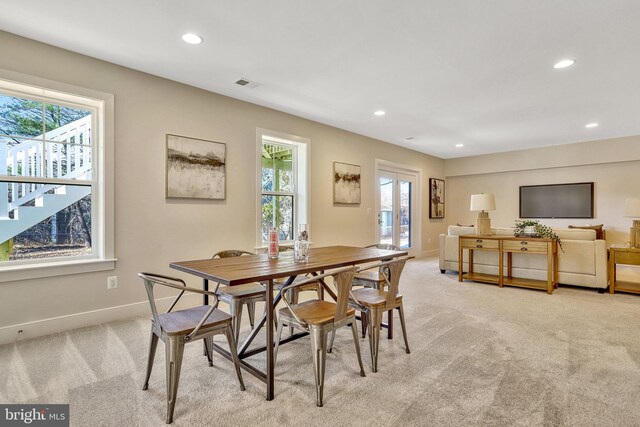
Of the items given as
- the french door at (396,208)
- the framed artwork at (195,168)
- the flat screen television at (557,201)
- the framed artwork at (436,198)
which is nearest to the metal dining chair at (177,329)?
the framed artwork at (195,168)

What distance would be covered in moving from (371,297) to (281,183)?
2746mm

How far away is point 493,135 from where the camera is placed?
19.5 ft

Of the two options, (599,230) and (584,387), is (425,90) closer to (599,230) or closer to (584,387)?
(584,387)

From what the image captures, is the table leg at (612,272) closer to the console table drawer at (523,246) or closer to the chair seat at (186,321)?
the console table drawer at (523,246)

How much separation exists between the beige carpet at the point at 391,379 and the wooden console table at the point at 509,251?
3.96 ft

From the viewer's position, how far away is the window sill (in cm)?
265

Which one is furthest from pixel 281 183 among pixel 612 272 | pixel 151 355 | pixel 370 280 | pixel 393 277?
pixel 612 272

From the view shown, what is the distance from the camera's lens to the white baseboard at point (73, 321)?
2.66m

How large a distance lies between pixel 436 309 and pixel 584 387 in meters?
1.63

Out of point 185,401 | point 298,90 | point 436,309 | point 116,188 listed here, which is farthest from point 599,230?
point 116,188

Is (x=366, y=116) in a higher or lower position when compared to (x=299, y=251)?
higher

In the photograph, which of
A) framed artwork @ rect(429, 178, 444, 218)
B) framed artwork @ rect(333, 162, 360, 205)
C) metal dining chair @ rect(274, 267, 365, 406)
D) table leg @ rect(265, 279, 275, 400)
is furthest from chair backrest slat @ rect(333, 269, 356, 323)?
framed artwork @ rect(429, 178, 444, 218)

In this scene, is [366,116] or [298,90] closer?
[298,90]

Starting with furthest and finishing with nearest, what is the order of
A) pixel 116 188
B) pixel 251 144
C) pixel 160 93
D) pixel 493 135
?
pixel 493 135 < pixel 251 144 < pixel 160 93 < pixel 116 188
